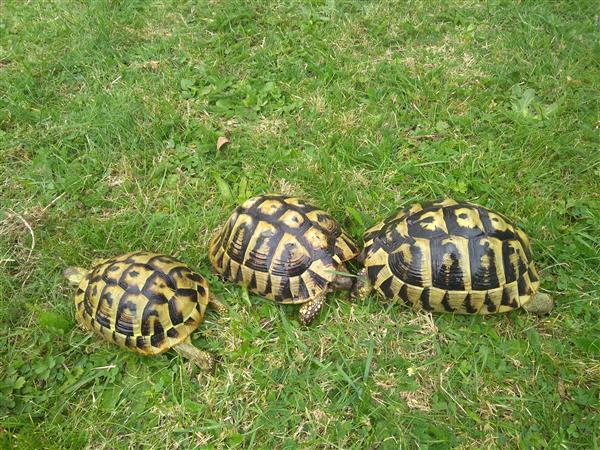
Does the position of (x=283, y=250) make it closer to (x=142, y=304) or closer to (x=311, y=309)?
(x=311, y=309)

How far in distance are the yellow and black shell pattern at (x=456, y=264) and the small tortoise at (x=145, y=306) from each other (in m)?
1.06

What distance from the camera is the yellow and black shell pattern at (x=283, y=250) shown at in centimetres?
282

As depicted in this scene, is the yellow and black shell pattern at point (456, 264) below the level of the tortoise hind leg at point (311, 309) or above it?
above

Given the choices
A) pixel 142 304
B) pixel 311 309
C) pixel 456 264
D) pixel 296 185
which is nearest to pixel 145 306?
pixel 142 304

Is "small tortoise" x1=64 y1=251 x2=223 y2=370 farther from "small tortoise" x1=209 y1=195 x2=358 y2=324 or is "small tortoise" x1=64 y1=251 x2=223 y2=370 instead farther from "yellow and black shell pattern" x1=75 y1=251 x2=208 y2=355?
"small tortoise" x1=209 y1=195 x2=358 y2=324

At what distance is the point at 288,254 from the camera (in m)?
2.83

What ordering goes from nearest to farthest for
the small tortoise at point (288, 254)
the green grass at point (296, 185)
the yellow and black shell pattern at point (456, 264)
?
the green grass at point (296, 185), the yellow and black shell pattern at point (456, 264), the small tortoise at point (288, 254)

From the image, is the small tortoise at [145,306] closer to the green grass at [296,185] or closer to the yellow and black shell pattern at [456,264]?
the green grass at [296,185]

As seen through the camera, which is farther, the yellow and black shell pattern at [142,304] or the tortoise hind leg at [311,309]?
the tortoise hind leg at [311,309]

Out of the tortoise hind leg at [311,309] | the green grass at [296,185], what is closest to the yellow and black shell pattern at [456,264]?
the green grass at [296,185]

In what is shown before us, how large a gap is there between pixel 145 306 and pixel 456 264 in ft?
5.68

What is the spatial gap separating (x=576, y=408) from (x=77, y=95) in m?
4.11

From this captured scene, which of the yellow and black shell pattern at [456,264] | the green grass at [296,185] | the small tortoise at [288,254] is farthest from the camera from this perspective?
the small tortoise at [288,254]

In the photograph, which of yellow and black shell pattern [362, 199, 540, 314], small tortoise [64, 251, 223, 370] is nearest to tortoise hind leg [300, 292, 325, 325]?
yellow and black shell pattern [362, 199, 540, 314]
